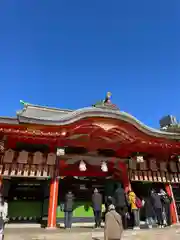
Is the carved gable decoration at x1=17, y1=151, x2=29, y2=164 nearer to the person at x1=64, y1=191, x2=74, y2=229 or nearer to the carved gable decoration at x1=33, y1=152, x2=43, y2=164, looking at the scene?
the carved gable decoration at x1=33, y1=152, x2=43, y2=164

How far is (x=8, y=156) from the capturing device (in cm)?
1059

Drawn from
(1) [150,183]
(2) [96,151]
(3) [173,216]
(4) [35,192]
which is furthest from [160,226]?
(4) [35,192]

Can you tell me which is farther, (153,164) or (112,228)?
(153,164)

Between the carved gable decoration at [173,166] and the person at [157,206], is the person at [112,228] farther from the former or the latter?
the carved gable decoration at [173,166]

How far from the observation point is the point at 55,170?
10.8 m

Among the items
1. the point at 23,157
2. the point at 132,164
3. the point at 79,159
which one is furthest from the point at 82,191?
the point at 23,157

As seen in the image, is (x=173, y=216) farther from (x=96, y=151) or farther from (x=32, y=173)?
(x=32, y=173)

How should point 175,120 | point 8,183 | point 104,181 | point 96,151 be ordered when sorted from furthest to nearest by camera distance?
1. point 175,120
2. point 104,181
3. point 96,151
4. point 8,183

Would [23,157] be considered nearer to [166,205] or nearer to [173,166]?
[166,205]

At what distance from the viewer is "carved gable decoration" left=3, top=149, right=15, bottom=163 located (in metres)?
10.5

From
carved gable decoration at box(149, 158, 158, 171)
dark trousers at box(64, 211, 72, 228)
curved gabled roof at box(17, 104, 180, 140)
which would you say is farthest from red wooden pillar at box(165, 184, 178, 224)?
Answer: dark trousers at box(64, 211, 72, 228)

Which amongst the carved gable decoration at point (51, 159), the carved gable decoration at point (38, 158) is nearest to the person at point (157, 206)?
the carved gable decoration at point (51, 159)

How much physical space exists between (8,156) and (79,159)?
3.49m

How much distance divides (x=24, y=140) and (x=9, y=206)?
135 inches
